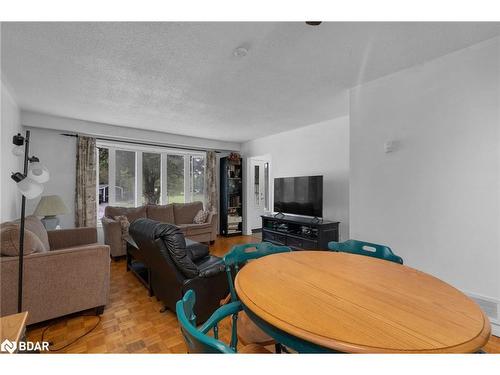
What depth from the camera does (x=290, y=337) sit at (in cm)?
76

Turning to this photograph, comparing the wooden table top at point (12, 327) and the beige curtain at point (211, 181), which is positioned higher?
the beige curtain at point (211, 181)

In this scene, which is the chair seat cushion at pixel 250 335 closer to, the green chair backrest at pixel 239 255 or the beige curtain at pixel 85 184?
the green chair backrest at pixel 239 255

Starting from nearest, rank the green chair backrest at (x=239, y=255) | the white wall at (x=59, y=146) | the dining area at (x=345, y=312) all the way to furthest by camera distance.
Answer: the dining area at (x=345, y=312) → the green chair backrest at (x=239, y=255) → the white wall at (x=59, y=146)

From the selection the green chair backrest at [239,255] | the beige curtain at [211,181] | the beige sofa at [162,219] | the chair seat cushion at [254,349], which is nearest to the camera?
the chair seat cushion at [254,349]

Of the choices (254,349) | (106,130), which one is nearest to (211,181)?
(106,130)

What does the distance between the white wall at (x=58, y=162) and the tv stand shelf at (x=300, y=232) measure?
359 cm

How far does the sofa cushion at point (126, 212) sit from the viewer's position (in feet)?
14.1

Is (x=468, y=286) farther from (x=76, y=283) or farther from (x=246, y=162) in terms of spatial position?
(x=246, y=162)

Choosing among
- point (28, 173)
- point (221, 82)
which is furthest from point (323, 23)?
point (28, 173)

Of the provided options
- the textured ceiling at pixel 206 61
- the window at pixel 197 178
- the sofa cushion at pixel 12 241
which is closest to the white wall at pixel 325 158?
the textured ceiling at pixel 206 61

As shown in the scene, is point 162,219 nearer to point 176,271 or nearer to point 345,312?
point 176,271

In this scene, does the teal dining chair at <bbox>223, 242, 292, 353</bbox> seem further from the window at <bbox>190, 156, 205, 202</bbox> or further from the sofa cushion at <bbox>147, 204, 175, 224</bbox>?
the window at <bbox>190, 156, 205, 202</bbox>

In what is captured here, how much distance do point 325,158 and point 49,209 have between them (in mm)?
4441

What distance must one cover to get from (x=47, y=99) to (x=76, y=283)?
2548 mm
